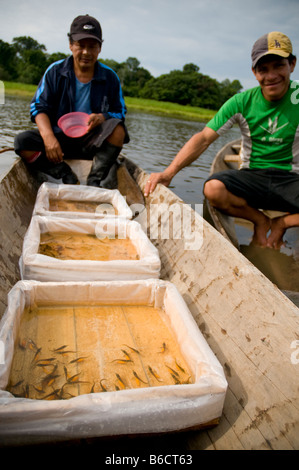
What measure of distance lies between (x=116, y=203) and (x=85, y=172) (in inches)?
34.8

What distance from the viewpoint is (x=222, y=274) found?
1640 millimetres

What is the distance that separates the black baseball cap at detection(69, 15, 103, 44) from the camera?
120 inches

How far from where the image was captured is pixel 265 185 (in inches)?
113

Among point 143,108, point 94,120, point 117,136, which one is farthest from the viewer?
point 143,108

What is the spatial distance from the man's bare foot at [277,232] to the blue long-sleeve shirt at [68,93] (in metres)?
1.92

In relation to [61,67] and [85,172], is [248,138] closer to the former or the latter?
[85,172]

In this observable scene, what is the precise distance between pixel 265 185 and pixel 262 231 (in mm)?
460

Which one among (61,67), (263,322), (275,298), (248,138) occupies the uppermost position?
(61,67)

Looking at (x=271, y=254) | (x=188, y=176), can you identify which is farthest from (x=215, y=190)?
(x=188, y=176)

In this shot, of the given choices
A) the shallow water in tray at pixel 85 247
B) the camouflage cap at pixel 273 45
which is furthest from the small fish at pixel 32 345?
the camouflage cap at pixel 273 45

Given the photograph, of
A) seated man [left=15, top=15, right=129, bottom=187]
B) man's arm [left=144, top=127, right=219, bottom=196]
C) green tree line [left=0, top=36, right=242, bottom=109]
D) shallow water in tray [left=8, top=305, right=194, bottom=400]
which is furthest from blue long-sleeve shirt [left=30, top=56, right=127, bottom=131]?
green tree line [left=0, top=36, right=242, bottom=109]

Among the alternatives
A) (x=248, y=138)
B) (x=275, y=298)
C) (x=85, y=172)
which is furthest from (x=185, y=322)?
(x=85, y=172)

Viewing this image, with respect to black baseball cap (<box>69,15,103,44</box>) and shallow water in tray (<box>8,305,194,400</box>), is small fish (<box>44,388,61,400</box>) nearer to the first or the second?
shallow water in tray (<box>8,305,194,400</box>)

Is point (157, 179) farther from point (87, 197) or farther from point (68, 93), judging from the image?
point (68, 93)
